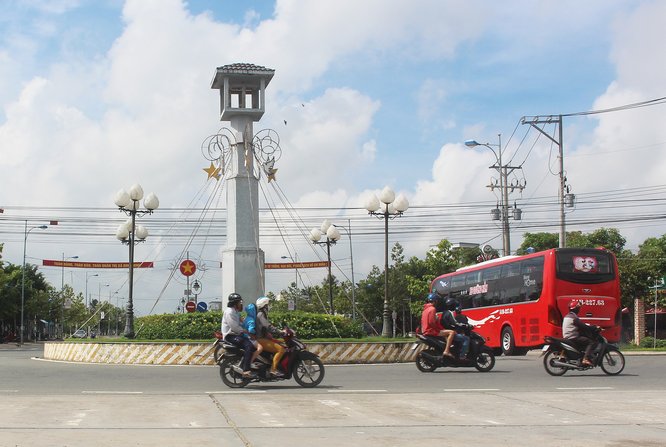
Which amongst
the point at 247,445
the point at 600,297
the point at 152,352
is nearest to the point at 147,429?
the point at 247,445

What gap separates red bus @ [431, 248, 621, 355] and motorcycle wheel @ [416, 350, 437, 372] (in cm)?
585

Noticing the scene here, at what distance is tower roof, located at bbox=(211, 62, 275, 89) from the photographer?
26906 mm

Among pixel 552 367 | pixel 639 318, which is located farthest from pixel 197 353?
pixel 639 318

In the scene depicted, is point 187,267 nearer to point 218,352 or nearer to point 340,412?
point 218,352

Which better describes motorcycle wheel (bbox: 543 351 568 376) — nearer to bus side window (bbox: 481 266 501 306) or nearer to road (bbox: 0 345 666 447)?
road (bbox: 0 345 666 447)

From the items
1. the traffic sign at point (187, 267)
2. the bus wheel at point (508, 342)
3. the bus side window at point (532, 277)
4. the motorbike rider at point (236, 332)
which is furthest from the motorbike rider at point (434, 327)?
the traffic sign at point (187, 267)

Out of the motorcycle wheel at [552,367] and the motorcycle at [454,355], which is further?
the motorcycle at [454,355]

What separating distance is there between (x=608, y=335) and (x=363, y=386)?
42.4 feet

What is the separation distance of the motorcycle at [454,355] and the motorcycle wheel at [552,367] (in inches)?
54.9

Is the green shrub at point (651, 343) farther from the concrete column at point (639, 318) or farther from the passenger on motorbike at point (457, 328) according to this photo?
the passenger on motorbike at point (457, 328)

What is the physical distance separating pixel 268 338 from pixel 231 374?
37.6 inches

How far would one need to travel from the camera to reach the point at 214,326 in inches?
966

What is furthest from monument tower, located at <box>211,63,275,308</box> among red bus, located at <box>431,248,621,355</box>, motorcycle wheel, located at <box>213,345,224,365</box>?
motorcycle wheel, located at <box>213,345,224,365</box>

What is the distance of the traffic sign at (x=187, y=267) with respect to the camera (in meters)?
29.7
